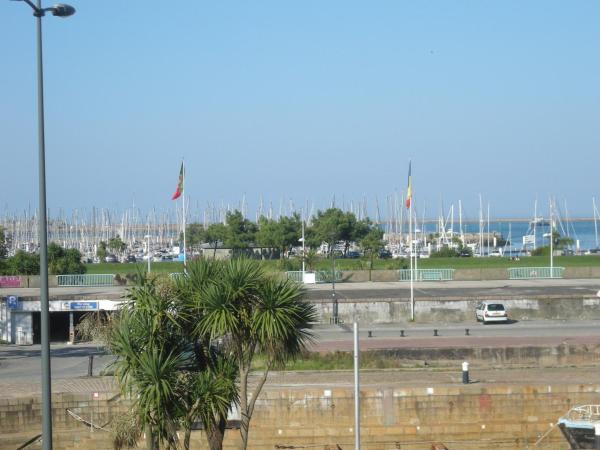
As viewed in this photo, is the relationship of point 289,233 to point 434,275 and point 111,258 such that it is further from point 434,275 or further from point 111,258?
point 111,258

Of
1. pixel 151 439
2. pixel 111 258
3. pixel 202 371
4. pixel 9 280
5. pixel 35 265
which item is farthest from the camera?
pixel 111 258

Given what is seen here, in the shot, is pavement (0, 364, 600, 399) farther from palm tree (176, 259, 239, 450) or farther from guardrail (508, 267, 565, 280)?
guardrail (508, 267, 565, 280)

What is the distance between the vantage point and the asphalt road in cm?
3193

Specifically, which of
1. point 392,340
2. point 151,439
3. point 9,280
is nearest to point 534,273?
point 392,340

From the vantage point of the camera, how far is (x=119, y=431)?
19.4 meters

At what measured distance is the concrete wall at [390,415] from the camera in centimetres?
2498

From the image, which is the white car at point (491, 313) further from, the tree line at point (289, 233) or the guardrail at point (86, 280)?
the tree line at point (289, 233)

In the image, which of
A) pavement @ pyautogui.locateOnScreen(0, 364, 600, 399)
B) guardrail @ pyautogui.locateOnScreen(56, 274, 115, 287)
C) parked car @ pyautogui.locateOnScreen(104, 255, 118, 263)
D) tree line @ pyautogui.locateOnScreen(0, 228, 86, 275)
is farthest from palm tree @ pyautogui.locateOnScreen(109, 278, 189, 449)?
parked car @ pyautogui.locateOnScreen(104, 255, 118, 263)

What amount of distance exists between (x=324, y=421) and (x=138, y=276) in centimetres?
1148

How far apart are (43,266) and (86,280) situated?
152 ft

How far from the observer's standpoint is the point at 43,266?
12.3 metres

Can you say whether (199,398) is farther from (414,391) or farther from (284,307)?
(414,391)

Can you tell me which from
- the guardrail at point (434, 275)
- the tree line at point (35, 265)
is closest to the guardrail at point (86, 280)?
the tree line at point (35, 265)

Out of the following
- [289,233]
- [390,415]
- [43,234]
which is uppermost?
[289,233]
